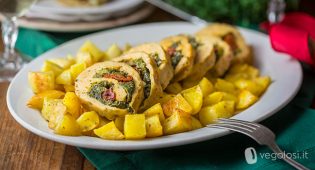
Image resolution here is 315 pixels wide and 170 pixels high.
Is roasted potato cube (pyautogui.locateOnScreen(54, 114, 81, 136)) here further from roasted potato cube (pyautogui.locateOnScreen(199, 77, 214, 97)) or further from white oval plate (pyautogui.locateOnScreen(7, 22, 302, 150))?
roasted potato cube (pyautogui.locateOnScreen(199, 77, 214, 97))

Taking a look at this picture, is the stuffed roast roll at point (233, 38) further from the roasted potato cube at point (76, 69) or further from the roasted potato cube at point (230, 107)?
the roasted potato cube at point (76, 69)

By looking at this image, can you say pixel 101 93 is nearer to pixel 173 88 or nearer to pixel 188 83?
pixel 173 88

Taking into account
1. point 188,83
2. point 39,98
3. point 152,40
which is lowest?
point 152,40

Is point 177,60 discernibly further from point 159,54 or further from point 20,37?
point 20,37

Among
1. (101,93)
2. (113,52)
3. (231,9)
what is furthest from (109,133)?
(231,9)

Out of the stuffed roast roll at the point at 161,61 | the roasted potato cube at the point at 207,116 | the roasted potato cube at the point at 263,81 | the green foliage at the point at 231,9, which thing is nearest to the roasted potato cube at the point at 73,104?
the stuffed roast roll at the point at 161,61

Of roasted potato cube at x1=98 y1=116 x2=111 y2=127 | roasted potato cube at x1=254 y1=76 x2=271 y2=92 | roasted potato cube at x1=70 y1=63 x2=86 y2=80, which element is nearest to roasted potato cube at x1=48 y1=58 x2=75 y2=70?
roasted potato cube at x1=70 y1=63 x2=86 y2=80
